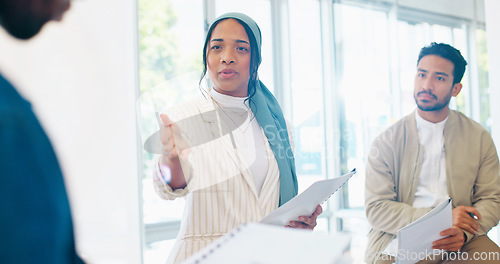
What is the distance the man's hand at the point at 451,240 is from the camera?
1548 mm

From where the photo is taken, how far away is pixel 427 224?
139cm

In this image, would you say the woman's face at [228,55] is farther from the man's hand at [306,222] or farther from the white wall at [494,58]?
the white wall at [494,58]

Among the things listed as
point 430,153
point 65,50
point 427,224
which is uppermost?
point 65,50

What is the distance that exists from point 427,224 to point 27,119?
1.30 meters

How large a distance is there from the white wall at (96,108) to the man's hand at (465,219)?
6.06 feet

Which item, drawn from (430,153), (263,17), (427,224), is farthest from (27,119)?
(263,17)

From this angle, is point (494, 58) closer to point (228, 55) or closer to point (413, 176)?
point (413, 176)

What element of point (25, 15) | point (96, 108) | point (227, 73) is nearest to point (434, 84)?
point (227, 73)

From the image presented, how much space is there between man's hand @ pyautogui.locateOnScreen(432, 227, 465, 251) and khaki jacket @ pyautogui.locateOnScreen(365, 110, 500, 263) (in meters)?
0.16

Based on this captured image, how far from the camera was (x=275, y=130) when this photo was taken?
4.72 feet

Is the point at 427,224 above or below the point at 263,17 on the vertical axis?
below

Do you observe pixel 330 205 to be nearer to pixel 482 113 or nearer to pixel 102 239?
pixel 482 113

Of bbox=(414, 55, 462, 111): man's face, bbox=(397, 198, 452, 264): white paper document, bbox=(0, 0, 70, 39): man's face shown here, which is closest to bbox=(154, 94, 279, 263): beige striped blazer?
bbox=(397, 198, 452, 264): white paper document

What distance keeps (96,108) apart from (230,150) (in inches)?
60.0
